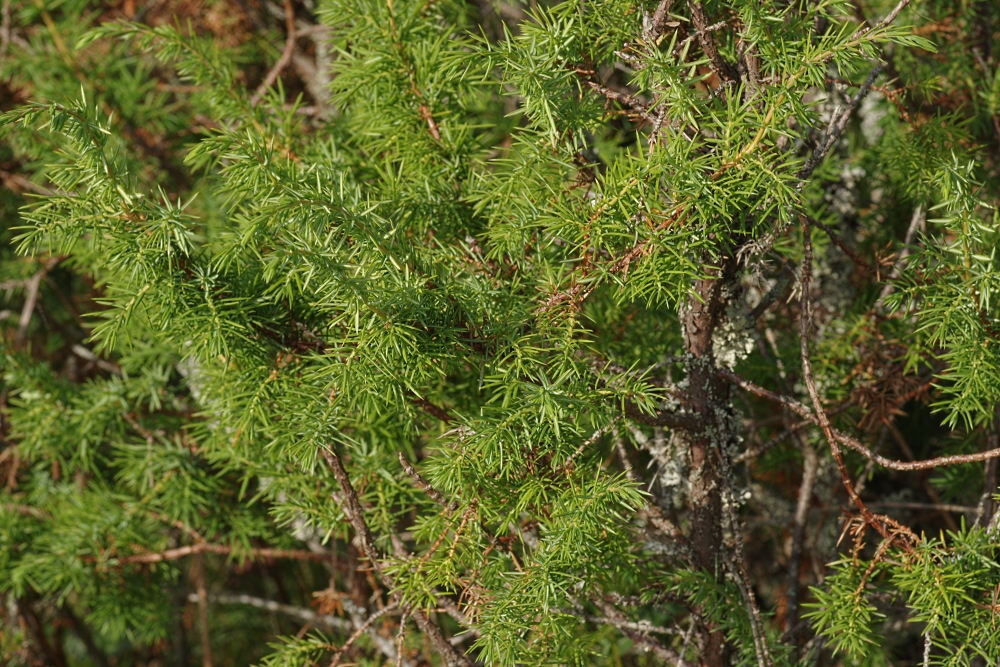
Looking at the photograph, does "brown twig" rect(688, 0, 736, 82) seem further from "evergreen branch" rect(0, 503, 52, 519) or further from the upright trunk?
"evergreen branch" rect(0, 503, 52, 519)

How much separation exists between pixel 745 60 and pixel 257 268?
335mm

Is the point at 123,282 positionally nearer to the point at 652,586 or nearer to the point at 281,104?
the point at 281,104

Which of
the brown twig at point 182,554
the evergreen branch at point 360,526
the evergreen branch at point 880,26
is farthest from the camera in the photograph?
the brown twig at point 182,554

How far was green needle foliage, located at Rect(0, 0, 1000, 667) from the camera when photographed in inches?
19.8

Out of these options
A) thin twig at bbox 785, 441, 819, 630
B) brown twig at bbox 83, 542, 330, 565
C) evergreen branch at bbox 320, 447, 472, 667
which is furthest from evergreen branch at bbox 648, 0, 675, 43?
brown twig at bbox 83, 542, 330, 565

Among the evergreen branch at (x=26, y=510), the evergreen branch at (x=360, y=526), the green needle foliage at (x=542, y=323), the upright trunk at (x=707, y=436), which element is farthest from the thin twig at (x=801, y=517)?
the evergreen branch at (x=26, y=510)

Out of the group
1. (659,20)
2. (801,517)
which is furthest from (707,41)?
(801,517)

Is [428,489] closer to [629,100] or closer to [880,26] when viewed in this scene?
[629,100]

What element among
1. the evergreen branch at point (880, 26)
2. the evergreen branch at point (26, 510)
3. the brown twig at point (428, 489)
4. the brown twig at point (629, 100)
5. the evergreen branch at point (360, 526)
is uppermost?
the evergreen branch at point (880, 26)

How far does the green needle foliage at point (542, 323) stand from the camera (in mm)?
502

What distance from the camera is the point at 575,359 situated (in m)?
0.54

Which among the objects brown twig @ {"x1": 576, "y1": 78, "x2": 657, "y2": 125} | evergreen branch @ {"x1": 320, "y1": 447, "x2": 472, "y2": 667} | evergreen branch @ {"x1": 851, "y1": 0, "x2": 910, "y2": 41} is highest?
evergreen branch @ {"x1": 851, "y1": 0, "x2": 910, "y2": 41}

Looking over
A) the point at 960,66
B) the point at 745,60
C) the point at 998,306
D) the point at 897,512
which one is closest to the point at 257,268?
the point at 745,60

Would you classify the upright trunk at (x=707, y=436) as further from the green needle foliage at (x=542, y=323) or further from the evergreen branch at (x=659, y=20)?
the evergreen branch at (x=659, y=20)
